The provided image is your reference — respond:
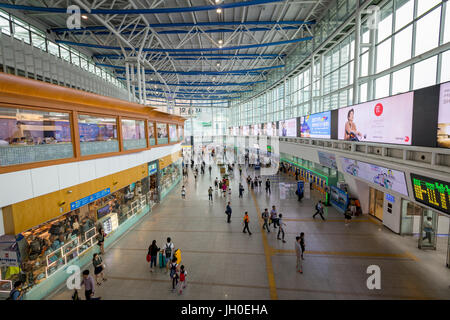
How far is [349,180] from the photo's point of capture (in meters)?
12.8

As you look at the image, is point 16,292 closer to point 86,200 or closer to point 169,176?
point 86,200

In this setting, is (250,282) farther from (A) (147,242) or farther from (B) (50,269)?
(B) (50,269)

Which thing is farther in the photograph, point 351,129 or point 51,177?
point 351,129

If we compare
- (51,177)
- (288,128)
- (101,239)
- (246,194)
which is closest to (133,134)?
(51,177)

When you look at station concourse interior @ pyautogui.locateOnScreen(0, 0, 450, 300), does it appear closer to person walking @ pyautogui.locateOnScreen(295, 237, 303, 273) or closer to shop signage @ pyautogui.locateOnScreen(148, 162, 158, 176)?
person walking @ pyautogui.locateOnScreen(295, 237, 303, 273)

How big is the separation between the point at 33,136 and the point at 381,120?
1199 cm

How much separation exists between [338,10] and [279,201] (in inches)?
529

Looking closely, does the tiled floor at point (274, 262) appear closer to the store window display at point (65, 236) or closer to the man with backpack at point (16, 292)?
the store window display at point (65, 236)

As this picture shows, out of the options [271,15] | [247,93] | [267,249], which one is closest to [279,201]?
[267,249]

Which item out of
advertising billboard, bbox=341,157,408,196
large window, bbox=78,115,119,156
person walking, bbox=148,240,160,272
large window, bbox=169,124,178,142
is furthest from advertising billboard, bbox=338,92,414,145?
large window, bbox=169,124,178,142

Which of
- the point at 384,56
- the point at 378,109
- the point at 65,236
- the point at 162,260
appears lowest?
the point at 162,260

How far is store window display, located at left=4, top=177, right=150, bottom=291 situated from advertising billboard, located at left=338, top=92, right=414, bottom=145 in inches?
478

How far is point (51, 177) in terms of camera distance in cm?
680

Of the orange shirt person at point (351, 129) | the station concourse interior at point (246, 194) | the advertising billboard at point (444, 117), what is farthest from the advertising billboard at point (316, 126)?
the advertising billboard at point (444, 117)
